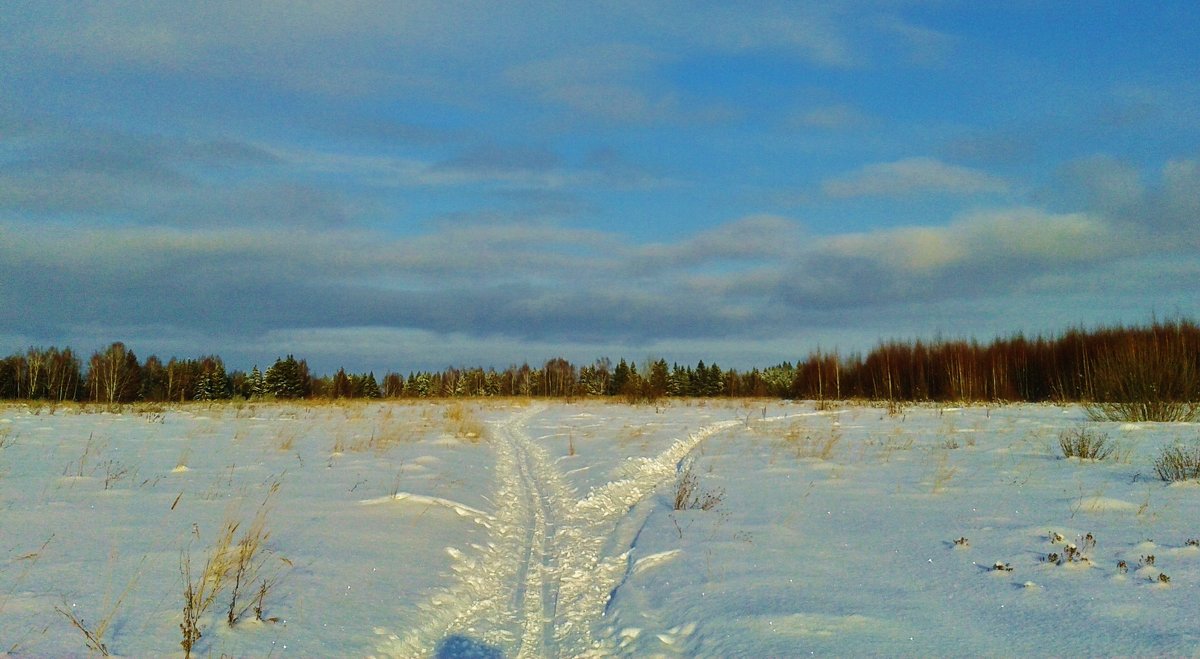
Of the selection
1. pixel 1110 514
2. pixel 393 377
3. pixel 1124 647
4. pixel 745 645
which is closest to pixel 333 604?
pixel 745 645

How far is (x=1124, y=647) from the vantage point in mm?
3957

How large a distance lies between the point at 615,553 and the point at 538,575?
1.12 metres

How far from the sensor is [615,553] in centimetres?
721

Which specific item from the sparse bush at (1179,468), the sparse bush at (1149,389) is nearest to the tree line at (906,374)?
the sparse bush at (1149,389)

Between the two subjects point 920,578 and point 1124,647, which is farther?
point 920,578

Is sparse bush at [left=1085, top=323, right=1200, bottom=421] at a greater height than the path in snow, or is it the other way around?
sparse bush at [left=1085, top=323, right=1200, bottom=421]

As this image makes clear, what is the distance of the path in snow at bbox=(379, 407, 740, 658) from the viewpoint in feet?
15.8

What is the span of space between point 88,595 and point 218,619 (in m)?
0.86

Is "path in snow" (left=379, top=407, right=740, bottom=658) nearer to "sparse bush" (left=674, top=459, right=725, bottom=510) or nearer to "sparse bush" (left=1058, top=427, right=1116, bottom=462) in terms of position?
"sparse bush" (left=674, top=459, right=725, bottom=510)

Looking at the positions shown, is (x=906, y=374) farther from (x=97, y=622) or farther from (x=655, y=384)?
(x=97, y=622)

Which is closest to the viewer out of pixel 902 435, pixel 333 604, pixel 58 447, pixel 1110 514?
pixel 333 604

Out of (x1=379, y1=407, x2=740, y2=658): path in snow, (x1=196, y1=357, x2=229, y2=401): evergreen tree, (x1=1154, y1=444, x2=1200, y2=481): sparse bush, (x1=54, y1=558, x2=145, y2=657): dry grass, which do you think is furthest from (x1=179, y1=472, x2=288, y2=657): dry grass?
(x1=196, y1=357, x2=229, y2=401): evergreen tree

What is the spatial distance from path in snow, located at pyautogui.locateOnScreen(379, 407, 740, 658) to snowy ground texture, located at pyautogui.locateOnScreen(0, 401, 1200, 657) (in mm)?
31

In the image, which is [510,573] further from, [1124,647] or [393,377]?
[393,377]
